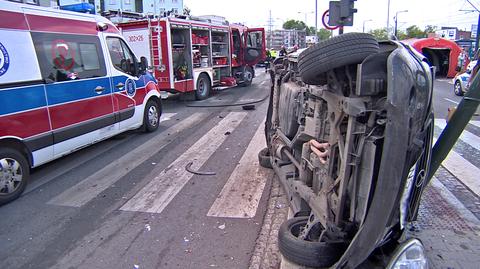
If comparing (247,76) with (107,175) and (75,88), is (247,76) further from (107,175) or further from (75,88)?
(107,175)

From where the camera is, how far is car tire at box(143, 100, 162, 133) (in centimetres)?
880

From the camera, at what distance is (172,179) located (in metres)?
5.86

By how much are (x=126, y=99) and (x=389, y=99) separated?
6447 mm

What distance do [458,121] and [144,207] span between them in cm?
356

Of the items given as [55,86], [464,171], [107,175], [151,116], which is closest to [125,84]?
[151,116]

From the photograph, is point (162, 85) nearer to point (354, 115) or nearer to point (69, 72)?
point (69, 72)

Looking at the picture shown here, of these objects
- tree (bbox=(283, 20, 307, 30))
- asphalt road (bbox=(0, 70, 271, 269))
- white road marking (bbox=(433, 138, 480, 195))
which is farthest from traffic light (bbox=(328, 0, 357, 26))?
tree (bbox=(283, 20, 307, 30))

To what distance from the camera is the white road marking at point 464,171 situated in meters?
5.17

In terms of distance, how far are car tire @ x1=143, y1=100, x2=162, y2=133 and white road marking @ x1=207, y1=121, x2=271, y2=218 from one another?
9.30ft

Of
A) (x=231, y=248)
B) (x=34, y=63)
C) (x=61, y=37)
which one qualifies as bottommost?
(x=231, y=248)

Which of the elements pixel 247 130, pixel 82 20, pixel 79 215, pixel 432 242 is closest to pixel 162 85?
pixel 247 130

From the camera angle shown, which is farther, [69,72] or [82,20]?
[82,20]

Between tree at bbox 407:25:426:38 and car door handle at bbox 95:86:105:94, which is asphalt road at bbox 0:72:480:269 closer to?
car door handle at bbox 95:86:105:94

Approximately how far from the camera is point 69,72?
6.20 m
